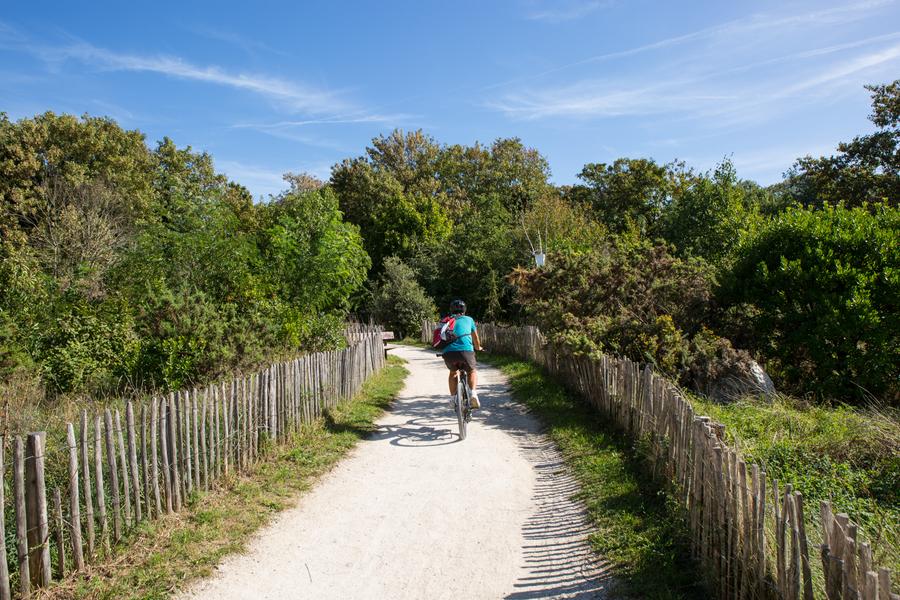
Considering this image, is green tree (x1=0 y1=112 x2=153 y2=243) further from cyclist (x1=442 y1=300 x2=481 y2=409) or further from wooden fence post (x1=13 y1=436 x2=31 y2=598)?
wooden fence post (x1=13 y1=436 x2=31 y2=598)

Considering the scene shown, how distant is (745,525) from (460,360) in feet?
18.1

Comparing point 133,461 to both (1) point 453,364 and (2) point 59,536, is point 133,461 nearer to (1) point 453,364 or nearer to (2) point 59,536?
(2) point 59,536

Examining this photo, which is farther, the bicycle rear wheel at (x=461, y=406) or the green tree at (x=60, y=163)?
the green tree at (x=60, y=163)

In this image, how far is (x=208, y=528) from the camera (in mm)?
5332

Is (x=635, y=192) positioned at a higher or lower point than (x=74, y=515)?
higher

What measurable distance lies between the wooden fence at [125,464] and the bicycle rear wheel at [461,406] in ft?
7.46

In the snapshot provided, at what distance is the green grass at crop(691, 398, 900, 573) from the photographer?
16.5ft

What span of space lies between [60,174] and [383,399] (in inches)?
976

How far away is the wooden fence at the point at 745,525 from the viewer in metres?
2.97

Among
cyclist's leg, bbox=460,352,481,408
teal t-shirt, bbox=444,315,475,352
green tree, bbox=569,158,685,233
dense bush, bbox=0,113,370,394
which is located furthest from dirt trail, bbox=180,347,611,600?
green tree, bbox=569,158,685,233

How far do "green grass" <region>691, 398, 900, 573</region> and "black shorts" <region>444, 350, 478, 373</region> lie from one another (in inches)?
128

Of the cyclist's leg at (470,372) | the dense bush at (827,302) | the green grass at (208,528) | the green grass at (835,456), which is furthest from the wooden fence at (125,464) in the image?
the dense bush at (827,302)

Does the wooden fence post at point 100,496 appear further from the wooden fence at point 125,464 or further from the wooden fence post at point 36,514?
the wooden fence post at point 36,514

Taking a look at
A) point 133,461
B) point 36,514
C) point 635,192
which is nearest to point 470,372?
point 133,461
